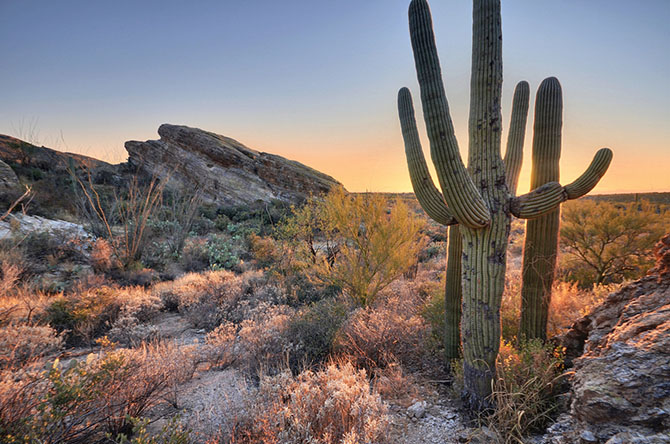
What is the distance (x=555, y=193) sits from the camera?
266 cm

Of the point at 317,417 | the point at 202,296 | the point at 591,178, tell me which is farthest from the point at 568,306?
the point at 202,296

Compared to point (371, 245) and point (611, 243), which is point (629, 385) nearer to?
point (371, 245)

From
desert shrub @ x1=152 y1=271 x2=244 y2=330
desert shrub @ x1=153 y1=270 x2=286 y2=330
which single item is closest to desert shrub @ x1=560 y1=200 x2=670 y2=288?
desert shrub @ x1=153 y1=270 x2=286 y2=330

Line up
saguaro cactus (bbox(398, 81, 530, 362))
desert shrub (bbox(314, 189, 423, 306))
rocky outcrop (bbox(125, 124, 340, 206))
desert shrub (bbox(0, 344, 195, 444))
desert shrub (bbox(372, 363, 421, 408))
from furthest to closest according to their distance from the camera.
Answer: rocky outcrop (bbox(125, 124, 340, 206)), desert shrub (bbox(314, 189, 423, 306)), saguaro cactus (bbox(398, 81, 530, 362)), desert shrub (bbox(372, 363, 421, 408)), desert shrub (bbox(0, 344, 195, 444))

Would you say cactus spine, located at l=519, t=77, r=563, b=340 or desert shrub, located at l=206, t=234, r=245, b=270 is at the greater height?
cactus spine, located at l=519, t=77, r=563, b=340

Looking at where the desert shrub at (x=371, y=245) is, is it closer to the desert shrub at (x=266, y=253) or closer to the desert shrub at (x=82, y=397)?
the desert shrub at (x=82, y=397)

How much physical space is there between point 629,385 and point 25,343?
20.3ft

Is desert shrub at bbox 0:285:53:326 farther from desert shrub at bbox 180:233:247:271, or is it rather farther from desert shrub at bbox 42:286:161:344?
desert shrub at bbox 180:233:247:271

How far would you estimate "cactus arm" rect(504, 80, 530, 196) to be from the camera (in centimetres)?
335

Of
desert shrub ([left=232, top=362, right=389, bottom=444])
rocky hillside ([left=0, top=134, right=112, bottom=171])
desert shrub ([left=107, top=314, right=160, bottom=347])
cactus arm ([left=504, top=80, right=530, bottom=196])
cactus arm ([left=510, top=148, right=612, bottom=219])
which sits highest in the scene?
rocky hillside ([left=0, top=134, right=112, bottom=171])

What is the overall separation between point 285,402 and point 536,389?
2.46 meters

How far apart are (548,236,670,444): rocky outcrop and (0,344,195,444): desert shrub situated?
344 cm

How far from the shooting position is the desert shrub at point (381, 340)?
3.82 metres

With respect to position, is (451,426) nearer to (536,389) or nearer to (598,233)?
(536,389)
